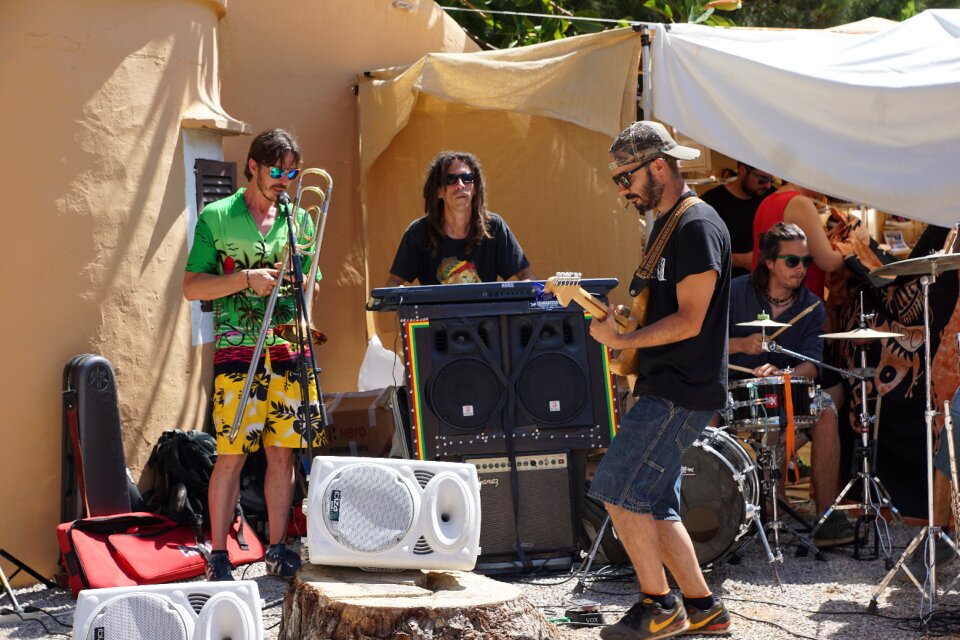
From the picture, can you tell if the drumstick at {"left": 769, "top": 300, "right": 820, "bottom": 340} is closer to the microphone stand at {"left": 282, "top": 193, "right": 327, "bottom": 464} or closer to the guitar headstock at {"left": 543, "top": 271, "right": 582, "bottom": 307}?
the guitar headstock at {"left": 543, "top": 271, "right": 582, "bottom": 307}

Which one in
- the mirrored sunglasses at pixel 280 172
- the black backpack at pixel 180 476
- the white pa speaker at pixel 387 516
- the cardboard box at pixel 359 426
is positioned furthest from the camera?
the cardboard box at pixel 359 426

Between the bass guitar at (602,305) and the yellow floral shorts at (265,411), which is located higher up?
the bass guitar at (602,305)

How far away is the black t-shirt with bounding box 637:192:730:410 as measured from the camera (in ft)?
13.9

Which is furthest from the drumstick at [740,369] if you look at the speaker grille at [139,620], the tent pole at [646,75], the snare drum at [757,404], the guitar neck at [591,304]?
the speaker grille at [139,620]

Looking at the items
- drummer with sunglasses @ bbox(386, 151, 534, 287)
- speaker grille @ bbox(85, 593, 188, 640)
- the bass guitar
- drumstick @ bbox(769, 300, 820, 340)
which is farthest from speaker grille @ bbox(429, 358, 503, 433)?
speaker grille @ bbox(85, 593, 188, 640)

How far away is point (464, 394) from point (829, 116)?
7.25 ft

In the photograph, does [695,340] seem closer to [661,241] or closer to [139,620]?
[661,241]

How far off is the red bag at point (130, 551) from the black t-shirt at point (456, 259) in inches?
59.1

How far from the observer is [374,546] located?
13.2 ft

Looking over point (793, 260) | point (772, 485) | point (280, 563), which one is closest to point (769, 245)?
point (793, 260)

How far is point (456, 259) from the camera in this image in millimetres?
5879

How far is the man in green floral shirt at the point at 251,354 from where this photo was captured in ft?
16.9

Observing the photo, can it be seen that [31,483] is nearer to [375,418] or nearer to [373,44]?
[375,418]

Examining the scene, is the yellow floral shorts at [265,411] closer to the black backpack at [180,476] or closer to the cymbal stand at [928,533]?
→ the black backpack at [180,476]
